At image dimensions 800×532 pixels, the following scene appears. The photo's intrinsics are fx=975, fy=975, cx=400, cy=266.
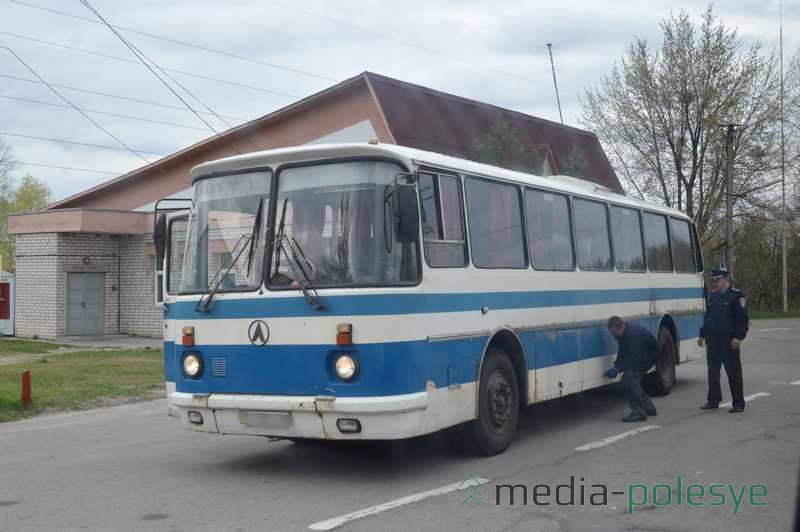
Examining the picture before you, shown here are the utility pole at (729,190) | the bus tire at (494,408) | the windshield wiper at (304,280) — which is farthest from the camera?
→ the utility pole at (729,190)

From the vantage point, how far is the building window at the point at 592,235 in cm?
1207

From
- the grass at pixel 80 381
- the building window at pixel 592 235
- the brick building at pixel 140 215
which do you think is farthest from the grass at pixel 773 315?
the building window at pixel 592 235

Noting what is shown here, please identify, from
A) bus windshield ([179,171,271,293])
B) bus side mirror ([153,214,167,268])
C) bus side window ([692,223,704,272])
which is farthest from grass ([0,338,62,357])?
bus windshield ([179,171,271,293])

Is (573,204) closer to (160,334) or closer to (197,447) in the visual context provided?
(197,447)

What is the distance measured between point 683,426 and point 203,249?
5995mm

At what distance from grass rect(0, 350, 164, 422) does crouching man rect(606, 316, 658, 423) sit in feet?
26.4

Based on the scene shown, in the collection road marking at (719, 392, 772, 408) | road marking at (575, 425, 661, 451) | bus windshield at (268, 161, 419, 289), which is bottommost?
road marking at (575, 425, 661, 451)

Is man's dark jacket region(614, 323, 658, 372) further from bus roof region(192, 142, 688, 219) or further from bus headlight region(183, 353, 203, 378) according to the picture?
bus headlight region(183, 353, 203, 378)

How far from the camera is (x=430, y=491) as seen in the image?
26.1ft

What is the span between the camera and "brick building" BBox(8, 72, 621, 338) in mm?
28250

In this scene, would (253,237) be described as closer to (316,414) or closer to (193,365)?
(193,365)

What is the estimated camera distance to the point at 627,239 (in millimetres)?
13742

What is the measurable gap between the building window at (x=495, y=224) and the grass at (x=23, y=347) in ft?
56.4

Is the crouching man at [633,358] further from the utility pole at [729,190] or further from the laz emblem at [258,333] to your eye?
the utility pole at [729,190]
